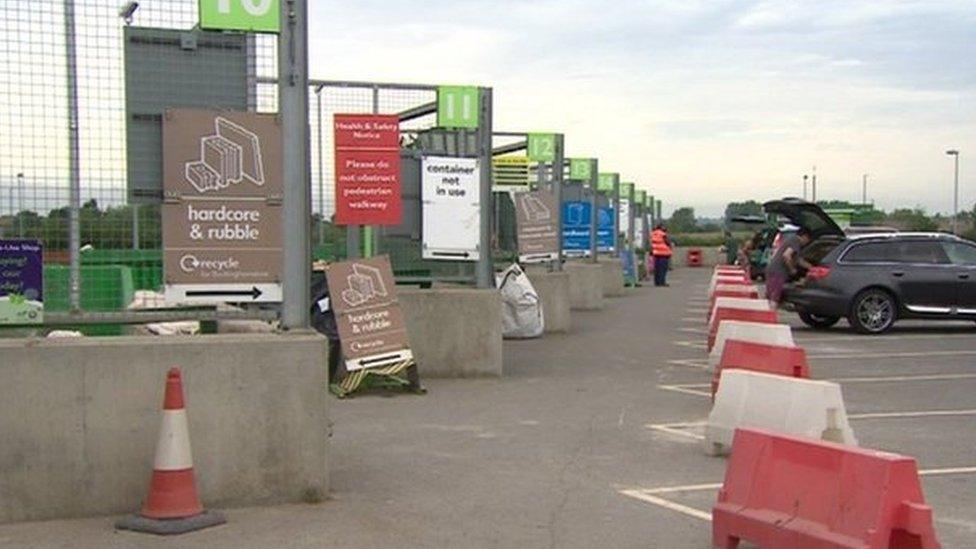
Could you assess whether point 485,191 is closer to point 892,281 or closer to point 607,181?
point 892,281

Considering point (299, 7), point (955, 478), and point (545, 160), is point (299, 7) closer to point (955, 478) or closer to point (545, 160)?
point (955, 478)

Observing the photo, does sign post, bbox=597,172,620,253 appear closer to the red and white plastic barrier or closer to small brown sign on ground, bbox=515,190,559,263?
small brown sign on ground, bbox=515,190,559,263

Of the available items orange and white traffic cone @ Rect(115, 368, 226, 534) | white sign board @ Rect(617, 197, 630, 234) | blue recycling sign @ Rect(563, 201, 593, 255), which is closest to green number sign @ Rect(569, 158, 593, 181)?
blue recycling sign @ Rect(563, 201, 593, 255)

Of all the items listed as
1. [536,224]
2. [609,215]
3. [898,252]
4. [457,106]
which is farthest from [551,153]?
[609,215]

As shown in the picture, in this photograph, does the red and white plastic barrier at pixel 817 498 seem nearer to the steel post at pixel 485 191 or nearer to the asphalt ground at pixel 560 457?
the asphalt ground at pixel 560 457

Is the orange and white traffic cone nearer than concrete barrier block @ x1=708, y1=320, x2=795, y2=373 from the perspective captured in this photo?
Yes

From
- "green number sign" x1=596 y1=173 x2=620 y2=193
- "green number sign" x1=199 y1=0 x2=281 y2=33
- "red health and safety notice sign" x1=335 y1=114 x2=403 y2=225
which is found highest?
"green number sign" x1=199 y1=0 x2=281 y2=33

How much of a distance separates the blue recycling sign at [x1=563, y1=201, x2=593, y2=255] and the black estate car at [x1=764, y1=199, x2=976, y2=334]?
5.37 metres

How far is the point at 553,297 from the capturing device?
Result: 63.2 ft

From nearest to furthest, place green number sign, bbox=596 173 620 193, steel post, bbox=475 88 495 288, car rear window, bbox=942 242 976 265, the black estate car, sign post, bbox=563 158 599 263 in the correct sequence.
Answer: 1. steel post, bbox=475 88 495 288
2. the black estate car
3. car rear window, bbox=942 242 976 265
4. sign post, bbox=563 158 599 263
5. green number sign, bbox=596 173 620 193

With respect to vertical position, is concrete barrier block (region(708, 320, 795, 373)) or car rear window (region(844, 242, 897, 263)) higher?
car rear window (region(844, 242, 897, 263))

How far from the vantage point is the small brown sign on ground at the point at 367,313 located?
11.7 metres

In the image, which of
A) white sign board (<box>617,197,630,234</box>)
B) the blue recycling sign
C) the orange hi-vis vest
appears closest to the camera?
the blue recycling sign

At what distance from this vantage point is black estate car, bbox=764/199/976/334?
1947 cm
